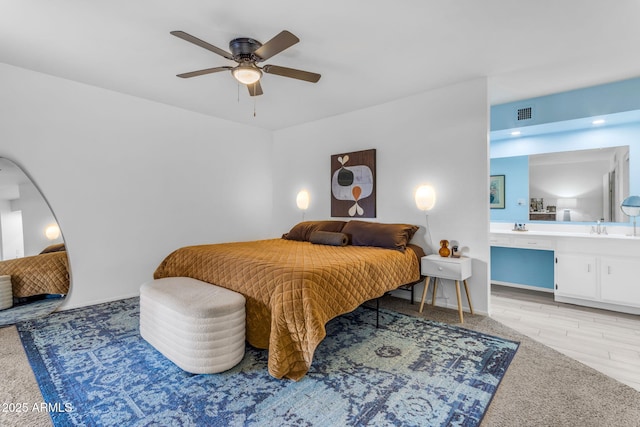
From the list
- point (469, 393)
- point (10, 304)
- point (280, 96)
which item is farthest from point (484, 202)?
A: point (10, 304)

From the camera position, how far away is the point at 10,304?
3.05 metres

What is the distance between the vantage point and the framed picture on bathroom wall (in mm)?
4590

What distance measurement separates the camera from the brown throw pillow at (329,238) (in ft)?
12.1

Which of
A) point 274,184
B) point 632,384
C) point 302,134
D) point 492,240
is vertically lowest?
point 632,384

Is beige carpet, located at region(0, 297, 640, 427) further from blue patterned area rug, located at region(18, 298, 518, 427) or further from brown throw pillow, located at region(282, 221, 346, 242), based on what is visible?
brown throw pillow, located at region(282, 221, 346, 242)

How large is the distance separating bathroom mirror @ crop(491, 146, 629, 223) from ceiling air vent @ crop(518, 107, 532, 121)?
2.45ft

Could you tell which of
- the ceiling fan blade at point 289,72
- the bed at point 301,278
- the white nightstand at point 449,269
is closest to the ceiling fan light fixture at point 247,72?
the ceiling fan blade at point 289,72

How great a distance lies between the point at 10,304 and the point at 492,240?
5613 millimetres

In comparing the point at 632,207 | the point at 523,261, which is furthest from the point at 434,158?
the point at 632,207

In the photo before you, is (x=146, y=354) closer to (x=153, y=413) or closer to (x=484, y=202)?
(x=153, y=413)

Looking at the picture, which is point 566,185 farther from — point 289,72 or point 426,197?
point 289,72

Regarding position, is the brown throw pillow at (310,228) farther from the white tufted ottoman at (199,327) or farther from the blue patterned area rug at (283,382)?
the white tufted ottoman at (199,327)

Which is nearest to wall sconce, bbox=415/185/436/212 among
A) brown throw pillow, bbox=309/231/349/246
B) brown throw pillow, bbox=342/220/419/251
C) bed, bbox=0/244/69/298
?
brown throw pillow, bbox=342/220/419/251

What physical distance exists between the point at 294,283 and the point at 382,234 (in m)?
1.70
